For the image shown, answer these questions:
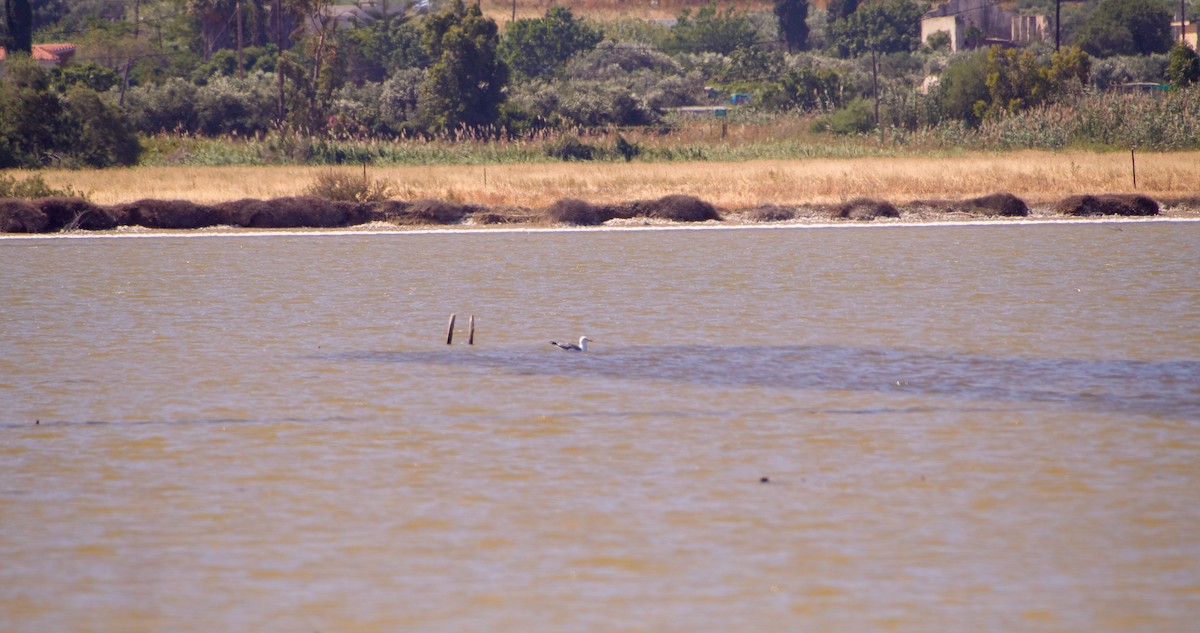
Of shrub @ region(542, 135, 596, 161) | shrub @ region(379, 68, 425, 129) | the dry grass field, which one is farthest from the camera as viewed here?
shrub @ region(379, 68, 425, 129)

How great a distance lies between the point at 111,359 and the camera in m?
12.5

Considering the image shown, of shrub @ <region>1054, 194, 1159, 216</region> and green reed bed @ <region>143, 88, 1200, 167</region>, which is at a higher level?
green reed bed @ <region>143, 88, 1200, 167</region>

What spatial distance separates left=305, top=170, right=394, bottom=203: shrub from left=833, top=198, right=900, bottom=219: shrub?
27.2 feet

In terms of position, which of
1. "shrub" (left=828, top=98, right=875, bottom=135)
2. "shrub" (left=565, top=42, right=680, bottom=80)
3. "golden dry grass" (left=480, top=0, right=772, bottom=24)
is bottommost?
"shrub" (left=828, top=98, right=875, bottom=135)

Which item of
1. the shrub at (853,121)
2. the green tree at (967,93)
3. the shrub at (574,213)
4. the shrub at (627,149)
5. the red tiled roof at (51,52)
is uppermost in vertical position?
the red tiled roof at (51,52)

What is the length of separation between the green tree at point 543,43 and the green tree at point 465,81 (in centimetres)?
1822

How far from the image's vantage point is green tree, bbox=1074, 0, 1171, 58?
225 feet

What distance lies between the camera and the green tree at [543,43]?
6912 centimetres

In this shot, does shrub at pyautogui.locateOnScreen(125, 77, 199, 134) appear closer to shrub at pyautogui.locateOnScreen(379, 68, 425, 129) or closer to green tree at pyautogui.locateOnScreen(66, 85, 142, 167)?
shrub at pyautogui.locateOnScreen(379, 68, 425, 129)

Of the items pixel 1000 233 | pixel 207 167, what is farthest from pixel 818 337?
pixel 207 167

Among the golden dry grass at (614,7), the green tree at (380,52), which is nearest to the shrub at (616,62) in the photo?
the green tree at (380,52)

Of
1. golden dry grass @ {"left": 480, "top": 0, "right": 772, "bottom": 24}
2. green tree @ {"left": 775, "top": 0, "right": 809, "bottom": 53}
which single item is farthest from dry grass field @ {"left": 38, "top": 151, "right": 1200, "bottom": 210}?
golden dry grass @ {"left": 480, "top": 0, "right": 772, "bottom": 24}

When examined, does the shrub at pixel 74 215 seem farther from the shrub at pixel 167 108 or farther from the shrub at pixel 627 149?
the shrub at pixel 167 108

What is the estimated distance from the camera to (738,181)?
1161 inches
